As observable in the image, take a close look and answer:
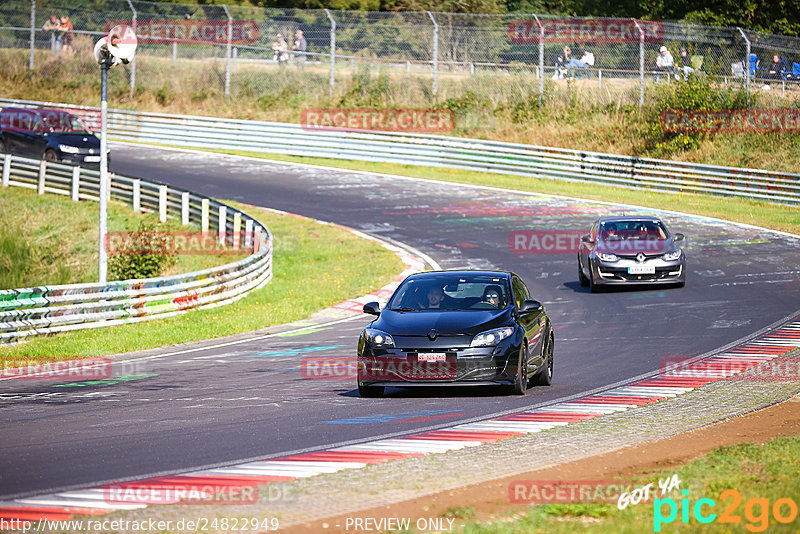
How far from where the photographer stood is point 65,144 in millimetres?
37469

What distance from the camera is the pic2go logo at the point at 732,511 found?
6309 millimetres

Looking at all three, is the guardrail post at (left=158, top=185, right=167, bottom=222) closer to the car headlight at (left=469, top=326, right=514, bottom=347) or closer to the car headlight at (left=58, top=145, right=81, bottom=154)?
the car headlight at (left=58, top=145, right=81, bottom=154)

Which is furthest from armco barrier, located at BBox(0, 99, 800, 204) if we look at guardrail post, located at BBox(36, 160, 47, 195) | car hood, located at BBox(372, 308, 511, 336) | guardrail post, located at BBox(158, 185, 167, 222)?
car hood, located at BBox(372, 308, 511, 336)

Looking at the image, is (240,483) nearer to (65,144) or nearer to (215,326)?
(215,326)

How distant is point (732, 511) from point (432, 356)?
17.4ft

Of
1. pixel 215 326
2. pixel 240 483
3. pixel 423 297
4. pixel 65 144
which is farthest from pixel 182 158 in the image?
pixel 240 483

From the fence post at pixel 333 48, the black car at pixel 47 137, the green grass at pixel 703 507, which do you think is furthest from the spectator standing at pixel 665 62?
the green grass at pixel 703 507

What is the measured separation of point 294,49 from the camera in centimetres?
4500
